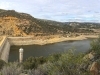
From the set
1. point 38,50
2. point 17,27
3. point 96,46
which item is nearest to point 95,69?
point 96,46

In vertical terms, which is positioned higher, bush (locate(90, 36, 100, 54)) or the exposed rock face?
bush (locate(90, 36, 100, 54))

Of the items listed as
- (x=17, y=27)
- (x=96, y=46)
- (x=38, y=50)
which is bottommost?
(x=38, y=50)

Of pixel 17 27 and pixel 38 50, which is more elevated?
pixel 17 27

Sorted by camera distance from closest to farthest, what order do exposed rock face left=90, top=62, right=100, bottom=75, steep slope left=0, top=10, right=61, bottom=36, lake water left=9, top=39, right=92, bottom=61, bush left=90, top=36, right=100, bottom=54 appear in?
1. exposed rock face left=90, top=62, right=100, bottom=75
2. bush left=90, top=36, right=100, bottom=54
3. lake water left=9, top=39, right=92, bottom=61
4. steep slope left=0, top=10, right=61, bottom=36

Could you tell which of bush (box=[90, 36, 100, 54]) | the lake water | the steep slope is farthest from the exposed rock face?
the steep slope

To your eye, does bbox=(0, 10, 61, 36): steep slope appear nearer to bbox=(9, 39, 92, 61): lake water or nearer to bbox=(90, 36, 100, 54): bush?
bbox=(9, 39, 92, 61): lake water

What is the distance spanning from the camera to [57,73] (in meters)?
7.24

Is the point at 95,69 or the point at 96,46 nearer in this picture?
the point at 95,69

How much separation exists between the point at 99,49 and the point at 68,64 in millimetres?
4305

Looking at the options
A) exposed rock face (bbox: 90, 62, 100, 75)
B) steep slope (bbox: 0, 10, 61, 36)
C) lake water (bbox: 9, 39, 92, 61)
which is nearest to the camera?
exposed rock face (bbox: 90, 62, 100, 75)

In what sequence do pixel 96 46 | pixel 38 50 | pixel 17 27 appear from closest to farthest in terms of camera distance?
pixel 96 46 < pixel 38 50 < pixel 17 27

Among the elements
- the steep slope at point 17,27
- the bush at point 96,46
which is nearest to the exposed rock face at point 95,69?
the bush at point 96,46

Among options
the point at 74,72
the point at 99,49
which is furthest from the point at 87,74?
the point at 99,49

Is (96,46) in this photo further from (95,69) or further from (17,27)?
(17,27)
